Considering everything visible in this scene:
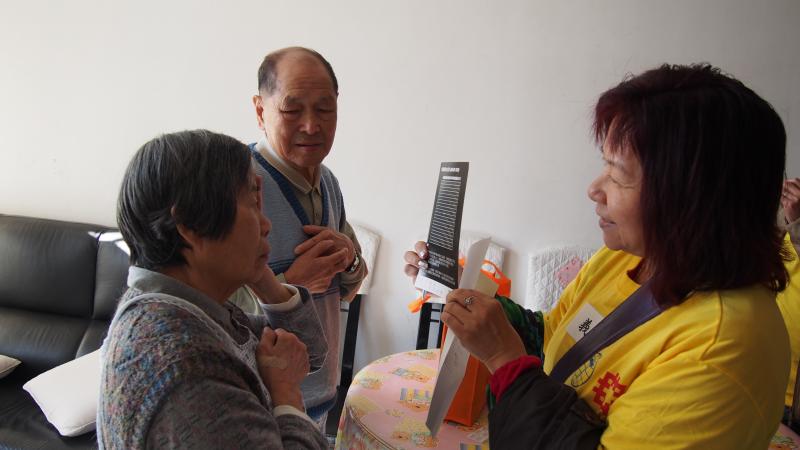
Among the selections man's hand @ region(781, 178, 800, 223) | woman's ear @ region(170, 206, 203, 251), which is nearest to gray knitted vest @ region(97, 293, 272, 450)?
woman's ear @ region(170, 206, 203, 251)

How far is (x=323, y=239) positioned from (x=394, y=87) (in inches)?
71.9

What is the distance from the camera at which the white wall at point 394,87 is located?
2703 mm

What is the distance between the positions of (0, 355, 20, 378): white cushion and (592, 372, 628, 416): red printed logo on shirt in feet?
9.19

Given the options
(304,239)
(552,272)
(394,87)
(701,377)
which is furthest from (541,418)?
(394,87)

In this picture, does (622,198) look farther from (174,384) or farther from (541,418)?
(174,384)

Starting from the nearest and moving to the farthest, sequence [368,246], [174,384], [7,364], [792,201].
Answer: [174,384] < [792,201] < [7,364] < [368,246]

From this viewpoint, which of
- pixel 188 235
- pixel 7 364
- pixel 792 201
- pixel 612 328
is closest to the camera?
pixel 188 235

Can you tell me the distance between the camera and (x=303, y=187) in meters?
1.35

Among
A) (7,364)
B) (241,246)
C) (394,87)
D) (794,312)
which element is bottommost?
(7,364)

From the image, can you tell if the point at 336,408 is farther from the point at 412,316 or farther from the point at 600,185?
the point at 600,185

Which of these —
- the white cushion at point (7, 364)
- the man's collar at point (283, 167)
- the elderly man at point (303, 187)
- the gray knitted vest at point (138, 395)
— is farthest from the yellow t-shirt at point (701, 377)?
the white cushion at point (7, 364)

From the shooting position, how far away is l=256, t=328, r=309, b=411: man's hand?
0.82m

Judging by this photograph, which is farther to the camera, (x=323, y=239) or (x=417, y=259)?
(x=417, y=259)

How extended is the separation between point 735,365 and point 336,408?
2416 mm
